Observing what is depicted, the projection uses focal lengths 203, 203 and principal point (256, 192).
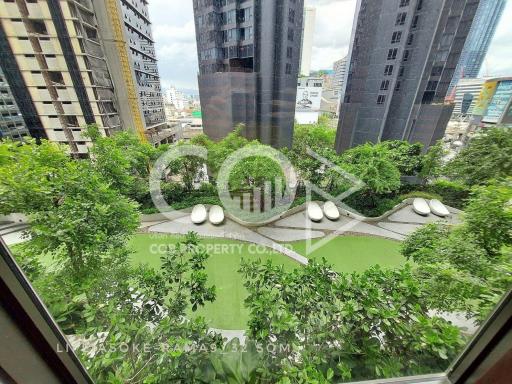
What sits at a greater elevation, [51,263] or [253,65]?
[253,65]

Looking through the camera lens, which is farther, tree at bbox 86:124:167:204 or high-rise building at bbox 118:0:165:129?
high-rise building at bbox 118:0:165:129

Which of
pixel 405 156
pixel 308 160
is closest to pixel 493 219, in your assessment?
pixel 308 160

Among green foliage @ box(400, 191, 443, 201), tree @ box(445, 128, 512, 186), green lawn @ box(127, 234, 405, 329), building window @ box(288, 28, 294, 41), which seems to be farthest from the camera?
building window @ box(288, 28, 294, 41)

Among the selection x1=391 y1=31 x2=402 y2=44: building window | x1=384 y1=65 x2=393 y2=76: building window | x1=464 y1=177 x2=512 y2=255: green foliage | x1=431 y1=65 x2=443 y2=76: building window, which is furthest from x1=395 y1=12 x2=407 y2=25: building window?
x1=464 y1=177 x2=512 y2=255: green foliage

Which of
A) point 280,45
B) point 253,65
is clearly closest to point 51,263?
point 253,65

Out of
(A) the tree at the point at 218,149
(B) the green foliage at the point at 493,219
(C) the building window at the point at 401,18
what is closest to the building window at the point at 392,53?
(C) the building window at the point at 401,18

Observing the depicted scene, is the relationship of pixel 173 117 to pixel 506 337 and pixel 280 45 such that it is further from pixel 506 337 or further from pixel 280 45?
pixel 506 337

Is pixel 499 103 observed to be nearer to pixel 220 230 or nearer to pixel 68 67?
pixel 220 230

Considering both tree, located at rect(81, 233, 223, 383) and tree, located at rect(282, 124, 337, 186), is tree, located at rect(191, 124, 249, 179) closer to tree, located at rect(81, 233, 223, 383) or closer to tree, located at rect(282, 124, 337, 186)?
tree, located at rect(282, 124, 337, 186)
